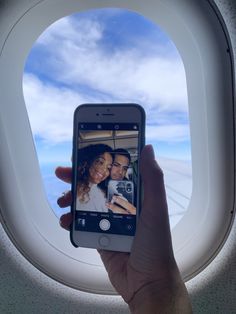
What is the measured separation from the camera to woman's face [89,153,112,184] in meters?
0.75

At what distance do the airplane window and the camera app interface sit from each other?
0.10 m

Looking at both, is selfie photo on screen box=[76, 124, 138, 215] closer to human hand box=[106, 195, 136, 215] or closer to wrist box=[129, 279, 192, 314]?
human hand box=[106, 195, 136, 215]

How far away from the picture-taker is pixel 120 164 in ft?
2.45

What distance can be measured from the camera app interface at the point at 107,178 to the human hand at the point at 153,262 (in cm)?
3

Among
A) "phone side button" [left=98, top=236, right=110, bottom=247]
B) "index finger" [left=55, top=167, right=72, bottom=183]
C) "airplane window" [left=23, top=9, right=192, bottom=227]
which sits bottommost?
"phone side button" [left=98, top=236, right=110, bottom=247]

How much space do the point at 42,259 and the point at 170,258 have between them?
30cm

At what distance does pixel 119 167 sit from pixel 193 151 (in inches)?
6.8

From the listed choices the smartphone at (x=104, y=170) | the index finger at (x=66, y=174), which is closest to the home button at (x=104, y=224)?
the smartphone at (x=104, y=170)

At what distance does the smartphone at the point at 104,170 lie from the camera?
0.74 m

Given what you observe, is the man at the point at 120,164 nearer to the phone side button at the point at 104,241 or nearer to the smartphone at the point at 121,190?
the smartphone at the point at 121,190

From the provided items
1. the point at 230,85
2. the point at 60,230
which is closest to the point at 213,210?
the point at 230,85

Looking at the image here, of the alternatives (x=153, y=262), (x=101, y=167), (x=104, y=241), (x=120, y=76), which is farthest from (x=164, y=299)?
(x=120, y=76)

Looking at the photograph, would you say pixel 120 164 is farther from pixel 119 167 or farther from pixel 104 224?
pixel 104 224

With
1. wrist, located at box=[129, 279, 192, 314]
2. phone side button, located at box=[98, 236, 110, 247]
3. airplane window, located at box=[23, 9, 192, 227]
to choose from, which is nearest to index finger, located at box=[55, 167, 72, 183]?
airplane window, located at box=[23, 9, 192, 227]
